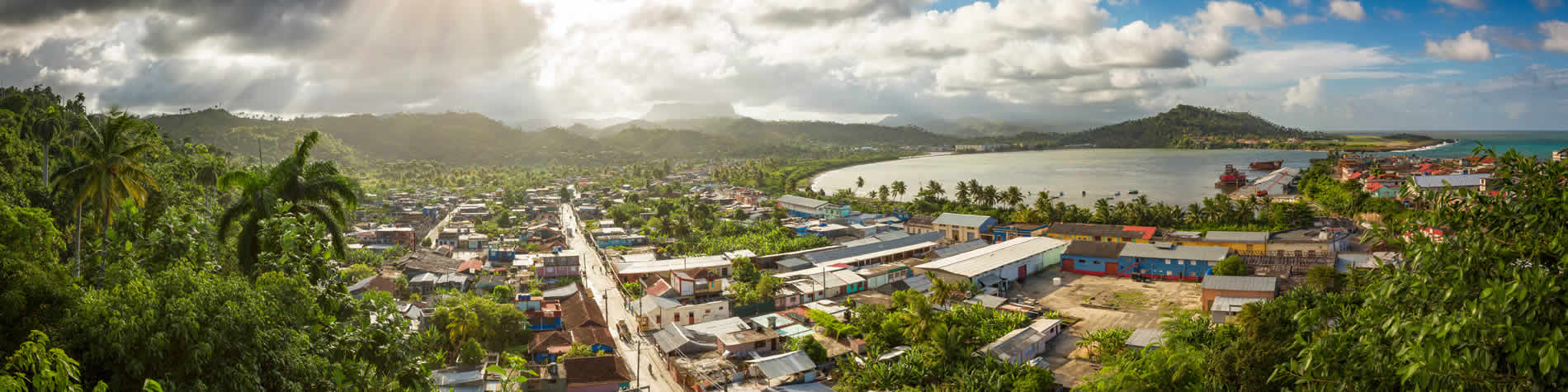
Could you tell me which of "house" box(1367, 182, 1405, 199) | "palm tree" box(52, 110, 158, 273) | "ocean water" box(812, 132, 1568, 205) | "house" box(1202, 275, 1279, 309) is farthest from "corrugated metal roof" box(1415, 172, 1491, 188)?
"palm tree" box(52, 110, 158, 273)

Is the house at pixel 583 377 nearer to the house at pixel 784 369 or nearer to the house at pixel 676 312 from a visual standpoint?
the house at pixel 784 369

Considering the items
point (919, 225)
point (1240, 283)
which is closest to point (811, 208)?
point (919, 225)

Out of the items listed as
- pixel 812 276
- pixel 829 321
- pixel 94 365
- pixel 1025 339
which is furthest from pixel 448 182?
pixel 94 365

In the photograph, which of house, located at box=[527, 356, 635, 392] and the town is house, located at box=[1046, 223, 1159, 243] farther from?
house, located at box=[527, 356, 635, 392]

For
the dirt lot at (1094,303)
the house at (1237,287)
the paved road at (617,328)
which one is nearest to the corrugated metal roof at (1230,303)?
the house at (1237,287)

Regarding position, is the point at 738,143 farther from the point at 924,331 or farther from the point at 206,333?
the point at 206,333

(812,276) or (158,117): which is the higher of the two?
(158,117)

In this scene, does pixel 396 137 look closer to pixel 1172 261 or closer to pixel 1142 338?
pixel 1172 261
